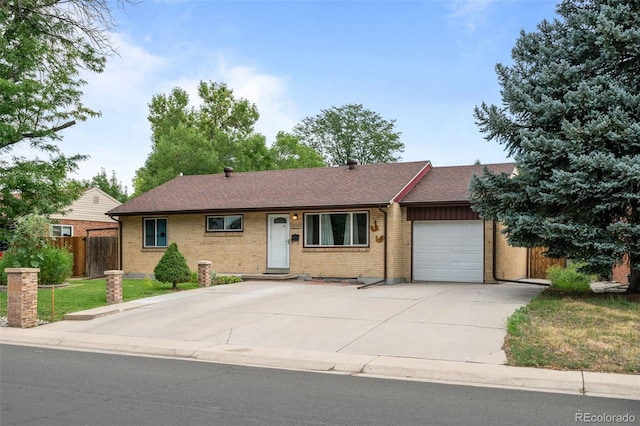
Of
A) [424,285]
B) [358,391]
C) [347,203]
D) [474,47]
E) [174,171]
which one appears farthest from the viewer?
[174,171]

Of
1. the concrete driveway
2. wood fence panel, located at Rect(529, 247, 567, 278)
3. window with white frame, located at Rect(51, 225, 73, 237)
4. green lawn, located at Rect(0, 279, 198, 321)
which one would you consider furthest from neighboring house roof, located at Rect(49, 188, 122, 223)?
wood fence panel, located at Rect(529, 247, 567, 278)

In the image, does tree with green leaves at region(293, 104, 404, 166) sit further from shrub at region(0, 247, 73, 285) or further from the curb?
the curb

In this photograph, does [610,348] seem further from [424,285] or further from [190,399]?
[424,285]

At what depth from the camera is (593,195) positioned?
1236 cm

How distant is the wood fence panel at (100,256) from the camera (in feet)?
78.2

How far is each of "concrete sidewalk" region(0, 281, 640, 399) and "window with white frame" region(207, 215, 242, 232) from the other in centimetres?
547

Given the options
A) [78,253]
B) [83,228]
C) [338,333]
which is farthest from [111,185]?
[338,333]

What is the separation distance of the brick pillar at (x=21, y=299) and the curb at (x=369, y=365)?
112 centimetres

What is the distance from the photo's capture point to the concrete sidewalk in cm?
780

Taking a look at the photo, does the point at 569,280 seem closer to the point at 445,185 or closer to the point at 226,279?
the point at 445,185

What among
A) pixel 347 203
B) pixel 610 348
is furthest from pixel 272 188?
pixel 610 348

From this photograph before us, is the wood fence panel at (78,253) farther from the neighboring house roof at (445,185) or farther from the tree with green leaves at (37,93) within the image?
the neighboring house roof at (445,185)

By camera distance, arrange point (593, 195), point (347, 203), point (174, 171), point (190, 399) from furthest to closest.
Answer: point (174, 171)
point (347, 203)
point (593, 195)
point (190, 399)

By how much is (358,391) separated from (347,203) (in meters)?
12.5
